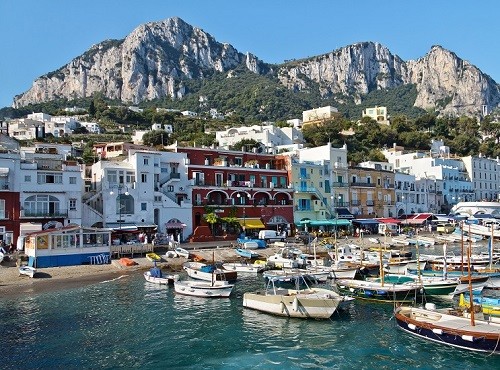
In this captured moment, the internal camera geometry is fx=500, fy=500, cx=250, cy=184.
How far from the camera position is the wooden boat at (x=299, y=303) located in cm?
3039

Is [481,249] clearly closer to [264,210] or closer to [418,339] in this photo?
[264,210]

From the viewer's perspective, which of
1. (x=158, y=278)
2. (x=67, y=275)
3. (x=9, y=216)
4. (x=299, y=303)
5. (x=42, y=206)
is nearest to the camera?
(x=299, y=303)

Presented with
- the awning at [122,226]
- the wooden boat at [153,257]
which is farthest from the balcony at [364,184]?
the wooden boat at [153,257]

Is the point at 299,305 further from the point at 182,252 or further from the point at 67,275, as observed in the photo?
the point at 182,252

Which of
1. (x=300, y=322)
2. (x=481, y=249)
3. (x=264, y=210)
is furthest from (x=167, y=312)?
(x=481, y=249)

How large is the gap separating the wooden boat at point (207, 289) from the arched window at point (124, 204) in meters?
25.3

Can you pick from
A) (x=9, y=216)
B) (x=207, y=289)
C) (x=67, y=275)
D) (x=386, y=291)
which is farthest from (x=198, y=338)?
(x=9, y=216)

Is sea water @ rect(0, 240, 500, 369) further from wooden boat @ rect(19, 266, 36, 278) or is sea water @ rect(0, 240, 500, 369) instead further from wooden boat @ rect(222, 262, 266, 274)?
wooden boat @ rect(222, 262, 266, 274)

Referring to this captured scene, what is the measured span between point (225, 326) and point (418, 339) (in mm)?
10810

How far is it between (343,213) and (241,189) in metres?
21.0

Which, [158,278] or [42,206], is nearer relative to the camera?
[158,278]

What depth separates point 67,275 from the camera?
46344 mm

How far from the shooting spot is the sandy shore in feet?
137

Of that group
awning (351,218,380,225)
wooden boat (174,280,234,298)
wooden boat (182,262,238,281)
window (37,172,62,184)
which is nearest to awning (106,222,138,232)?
window (37,172,62,184)
